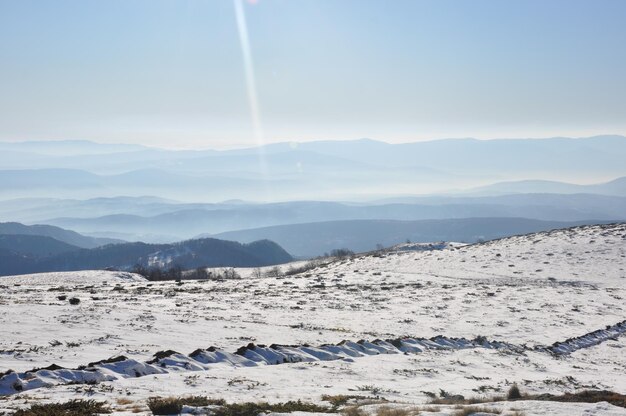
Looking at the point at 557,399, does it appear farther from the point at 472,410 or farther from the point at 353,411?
the point at 353,411

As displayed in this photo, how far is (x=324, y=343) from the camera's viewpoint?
21641 mm

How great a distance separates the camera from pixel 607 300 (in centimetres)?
3872

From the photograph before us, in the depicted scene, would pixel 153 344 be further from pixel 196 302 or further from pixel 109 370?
pixel 196 302

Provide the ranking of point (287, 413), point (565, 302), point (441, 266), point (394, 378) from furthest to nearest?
point (441, 266) < point (565, 302) < point (394, 378) < point (287, 413)

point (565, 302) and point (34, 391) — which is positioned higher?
point (34, 391)

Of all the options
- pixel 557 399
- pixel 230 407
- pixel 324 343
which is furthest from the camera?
pixel 324 343

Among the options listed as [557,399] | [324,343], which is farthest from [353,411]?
[324,343]

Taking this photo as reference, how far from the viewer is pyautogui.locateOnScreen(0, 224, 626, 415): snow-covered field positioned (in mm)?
13062

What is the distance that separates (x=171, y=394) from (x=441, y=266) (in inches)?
2018

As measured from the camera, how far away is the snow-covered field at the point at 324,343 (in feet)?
42.9

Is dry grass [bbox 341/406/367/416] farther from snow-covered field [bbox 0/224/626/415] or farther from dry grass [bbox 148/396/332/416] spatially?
snow-covered field [bbox 0/224/626/415]

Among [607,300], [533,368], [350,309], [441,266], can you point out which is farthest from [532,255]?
[533,368]

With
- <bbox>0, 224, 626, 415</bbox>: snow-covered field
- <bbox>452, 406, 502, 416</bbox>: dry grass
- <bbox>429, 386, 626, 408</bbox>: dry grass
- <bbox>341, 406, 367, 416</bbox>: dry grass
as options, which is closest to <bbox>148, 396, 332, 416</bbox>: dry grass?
<bbox>341, 406, 367, 416</bbox>: dry grass

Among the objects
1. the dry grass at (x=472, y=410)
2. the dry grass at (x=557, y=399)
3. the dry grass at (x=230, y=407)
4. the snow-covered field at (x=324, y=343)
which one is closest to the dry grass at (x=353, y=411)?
the dry grass at (x=230, y=407)
